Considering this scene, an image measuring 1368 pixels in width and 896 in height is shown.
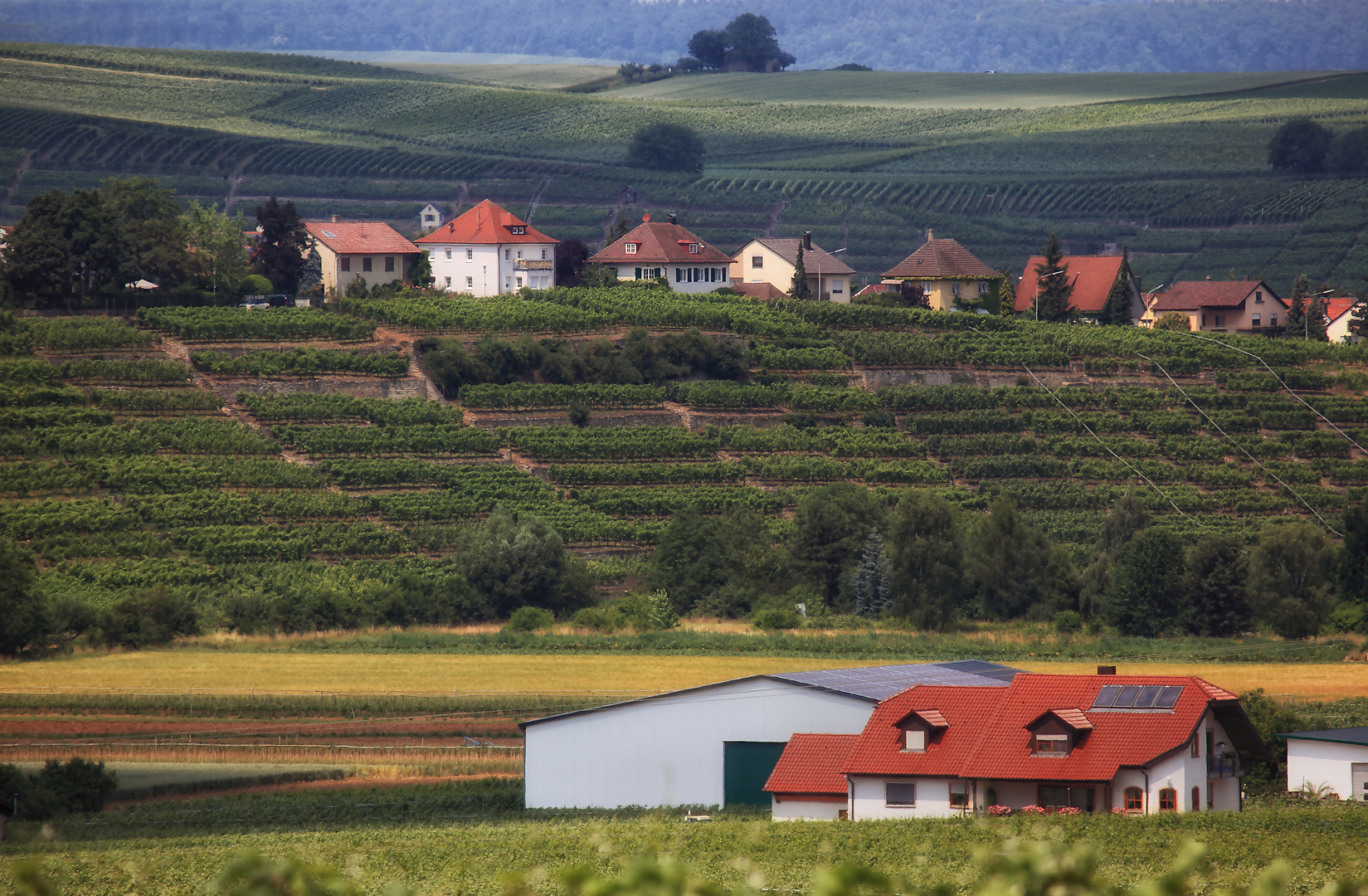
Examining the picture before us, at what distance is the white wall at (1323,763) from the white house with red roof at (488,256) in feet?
188

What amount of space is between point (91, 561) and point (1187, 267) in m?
87.8

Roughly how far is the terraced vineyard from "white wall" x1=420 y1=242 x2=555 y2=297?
436 cm

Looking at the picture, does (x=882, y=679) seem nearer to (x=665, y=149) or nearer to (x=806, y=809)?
(x=806, y=809)

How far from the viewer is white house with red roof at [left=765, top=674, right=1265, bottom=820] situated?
33.2 m

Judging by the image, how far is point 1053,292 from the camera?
94625 millimetres

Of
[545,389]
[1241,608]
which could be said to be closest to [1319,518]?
[1241,608]

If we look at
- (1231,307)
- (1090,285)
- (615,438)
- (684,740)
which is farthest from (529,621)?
(1231,307)

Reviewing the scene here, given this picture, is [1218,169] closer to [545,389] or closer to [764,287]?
[764,287]

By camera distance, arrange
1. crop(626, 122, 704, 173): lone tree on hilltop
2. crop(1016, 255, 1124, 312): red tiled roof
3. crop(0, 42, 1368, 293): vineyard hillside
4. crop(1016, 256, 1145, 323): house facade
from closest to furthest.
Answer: crop(1016, 256, 1145, 323): house facade → crop(1016, 255, 1124, 312): red tiled roof → crop(0, 42, 1368, 293): vineyard hillside → crop(626, 122, 704, 173): lone tree on hilltop

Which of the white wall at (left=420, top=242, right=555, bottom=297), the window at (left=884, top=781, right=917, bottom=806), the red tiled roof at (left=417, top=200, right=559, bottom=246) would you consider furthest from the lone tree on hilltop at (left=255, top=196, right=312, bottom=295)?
the window at (left=884, top=781, right=917, bottom=806)

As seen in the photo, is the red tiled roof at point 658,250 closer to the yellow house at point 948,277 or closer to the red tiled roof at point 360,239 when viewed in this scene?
the yellow house at point 948,277

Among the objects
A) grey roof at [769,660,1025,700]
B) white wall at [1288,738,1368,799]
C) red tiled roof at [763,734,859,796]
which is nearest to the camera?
red tiled roof at [763,734,859,796]

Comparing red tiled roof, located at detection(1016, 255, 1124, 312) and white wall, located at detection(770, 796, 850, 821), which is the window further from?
red tiled roof, located at detection(1016, 255, 1124, 312)

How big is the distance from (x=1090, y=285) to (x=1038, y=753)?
69.1m
